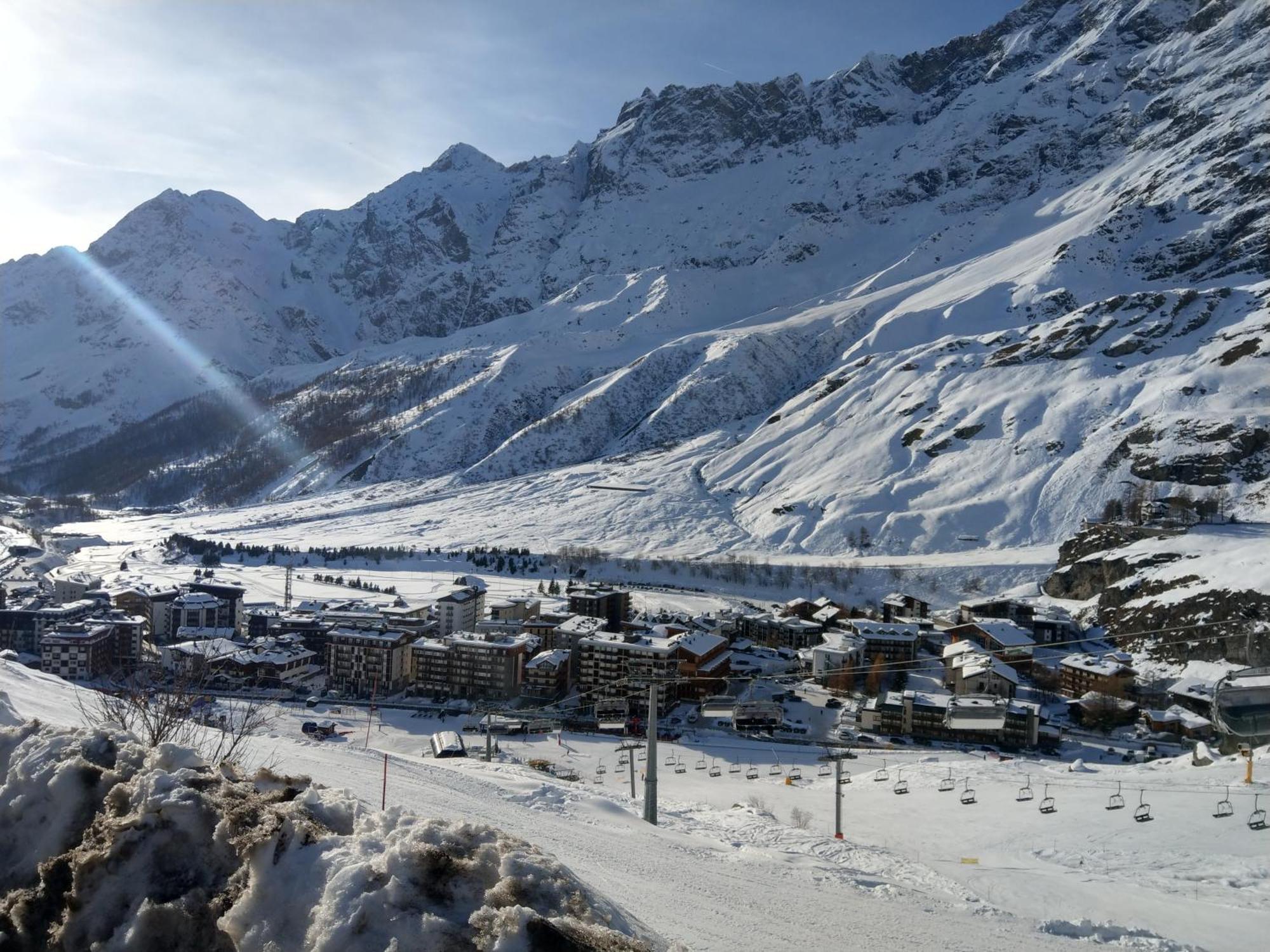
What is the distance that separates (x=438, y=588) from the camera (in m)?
74.1

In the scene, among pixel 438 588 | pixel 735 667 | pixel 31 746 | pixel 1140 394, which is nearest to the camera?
pixel 31 746

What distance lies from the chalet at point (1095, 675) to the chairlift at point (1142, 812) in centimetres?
2353

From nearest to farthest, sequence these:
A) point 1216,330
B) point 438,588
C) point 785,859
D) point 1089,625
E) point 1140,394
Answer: point 785,859, point 1089,625, point 438,588, point 1140,394, point 1216,330

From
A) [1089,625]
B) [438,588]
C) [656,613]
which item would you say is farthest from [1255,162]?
[438,588]

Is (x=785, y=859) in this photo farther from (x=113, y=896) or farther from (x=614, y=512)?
(x=614, y=512)

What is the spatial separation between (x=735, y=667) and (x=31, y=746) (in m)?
46.9

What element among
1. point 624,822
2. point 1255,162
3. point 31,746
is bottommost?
point 624,822

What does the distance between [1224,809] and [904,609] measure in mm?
44573

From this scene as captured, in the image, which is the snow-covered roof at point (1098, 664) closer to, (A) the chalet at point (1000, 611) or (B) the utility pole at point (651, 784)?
(A) the chalet at point (1000, 611)

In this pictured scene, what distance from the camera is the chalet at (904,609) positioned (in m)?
63.5

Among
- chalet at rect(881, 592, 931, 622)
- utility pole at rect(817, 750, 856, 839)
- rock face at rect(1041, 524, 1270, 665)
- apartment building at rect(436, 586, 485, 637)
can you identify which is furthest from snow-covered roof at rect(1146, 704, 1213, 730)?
apartment building at rect(436, 586, 485, 637)

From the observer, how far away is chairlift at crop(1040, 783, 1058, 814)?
2312 centimetres

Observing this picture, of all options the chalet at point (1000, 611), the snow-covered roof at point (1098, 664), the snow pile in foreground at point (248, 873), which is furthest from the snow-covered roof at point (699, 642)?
the snow pile in foreground at point (248, 873)

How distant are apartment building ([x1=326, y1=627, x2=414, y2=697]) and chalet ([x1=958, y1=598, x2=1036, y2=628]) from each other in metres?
37.5
